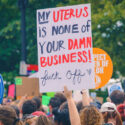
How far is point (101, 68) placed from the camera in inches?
383

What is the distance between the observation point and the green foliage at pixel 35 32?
16.1 meters

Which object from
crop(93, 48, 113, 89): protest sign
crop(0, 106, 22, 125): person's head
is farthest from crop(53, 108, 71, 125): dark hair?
crop(93, 48, 113, 89): protest sign

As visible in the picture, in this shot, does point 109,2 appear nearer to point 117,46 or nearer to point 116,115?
point 117,46

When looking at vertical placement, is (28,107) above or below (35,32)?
below

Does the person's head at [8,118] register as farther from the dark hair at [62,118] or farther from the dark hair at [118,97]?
the dark hair at [118,97]

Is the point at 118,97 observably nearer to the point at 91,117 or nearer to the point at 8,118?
the point at 91,117

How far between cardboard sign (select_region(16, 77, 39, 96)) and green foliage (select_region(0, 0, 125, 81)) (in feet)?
13.7

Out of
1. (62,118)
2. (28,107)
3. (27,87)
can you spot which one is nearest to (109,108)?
(62,118)

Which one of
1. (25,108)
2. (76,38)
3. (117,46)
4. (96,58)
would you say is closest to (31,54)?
(117,46)

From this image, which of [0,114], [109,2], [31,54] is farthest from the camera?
[31,54]

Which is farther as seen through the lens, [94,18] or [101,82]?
[94,18]

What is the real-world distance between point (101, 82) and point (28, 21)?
45.0 feet

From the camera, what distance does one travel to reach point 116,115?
6.67 m

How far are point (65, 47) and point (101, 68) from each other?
319cm
